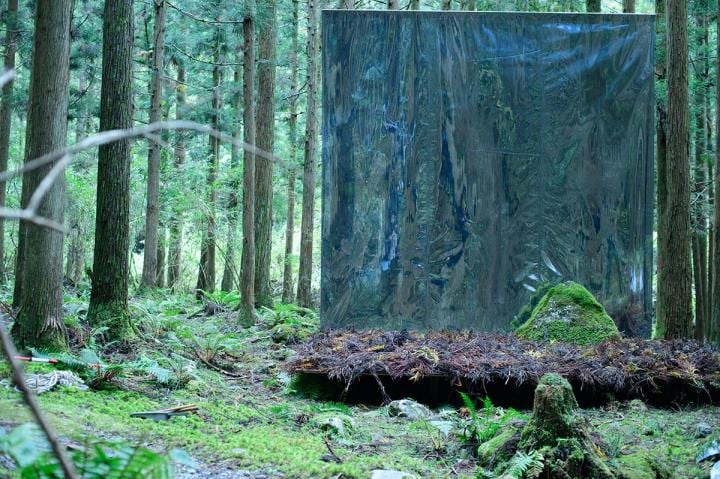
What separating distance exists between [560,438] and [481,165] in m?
8.21

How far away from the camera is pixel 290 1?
23.8 m

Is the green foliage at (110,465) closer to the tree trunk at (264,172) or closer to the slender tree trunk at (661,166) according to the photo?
the slender tree trunk at (661,166)

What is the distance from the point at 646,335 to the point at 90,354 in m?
9.12

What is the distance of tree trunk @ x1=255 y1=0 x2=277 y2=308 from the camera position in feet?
52.6

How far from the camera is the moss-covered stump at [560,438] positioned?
464 cm

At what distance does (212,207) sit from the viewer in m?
20.9

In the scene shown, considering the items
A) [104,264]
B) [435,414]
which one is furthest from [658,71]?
[104,264]

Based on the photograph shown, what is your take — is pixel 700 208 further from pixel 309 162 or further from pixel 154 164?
pixel 154 164

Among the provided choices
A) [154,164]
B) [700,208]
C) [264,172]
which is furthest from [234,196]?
[700,208]

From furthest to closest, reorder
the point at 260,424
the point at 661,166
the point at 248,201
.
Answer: the point at 661,166 < the point at 248,201 < the point at 260,424

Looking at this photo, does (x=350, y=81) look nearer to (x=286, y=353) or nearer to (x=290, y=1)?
(x=286, y=353)

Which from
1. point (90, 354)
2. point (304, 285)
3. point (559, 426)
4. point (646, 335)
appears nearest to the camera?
point (559, 426)

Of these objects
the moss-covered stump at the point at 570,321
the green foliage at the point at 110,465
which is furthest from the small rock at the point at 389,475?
the moss-covered stump at the point at 570,321

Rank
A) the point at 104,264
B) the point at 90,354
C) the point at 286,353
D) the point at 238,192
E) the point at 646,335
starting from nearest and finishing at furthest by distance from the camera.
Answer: the point at 90,354 → the point at 104,264 → the point at 286,353 → the point at 646,335 → the point at 238,192
